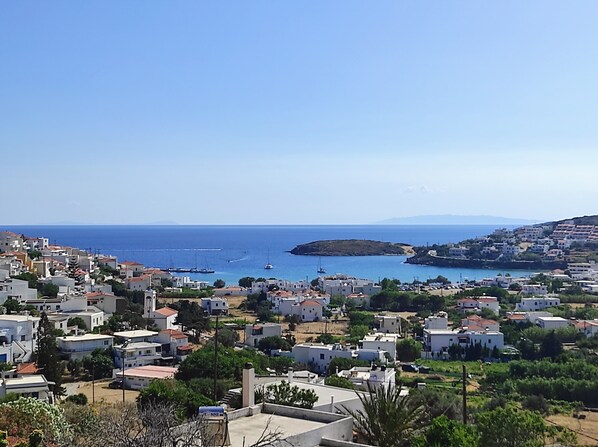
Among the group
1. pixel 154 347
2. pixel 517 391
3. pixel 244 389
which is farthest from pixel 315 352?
pixel 244 389

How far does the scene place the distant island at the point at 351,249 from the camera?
13162 cm

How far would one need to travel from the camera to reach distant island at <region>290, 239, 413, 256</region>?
131625 millimetres

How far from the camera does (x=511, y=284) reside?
64500 mm

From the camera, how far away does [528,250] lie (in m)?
107

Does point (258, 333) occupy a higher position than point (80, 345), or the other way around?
point (80, 345)

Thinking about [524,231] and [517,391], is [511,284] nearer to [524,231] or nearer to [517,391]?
[517,391]

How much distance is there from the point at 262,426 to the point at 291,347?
23.7 meters

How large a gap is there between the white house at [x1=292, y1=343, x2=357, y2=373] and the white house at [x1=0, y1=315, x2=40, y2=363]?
11.7 metres

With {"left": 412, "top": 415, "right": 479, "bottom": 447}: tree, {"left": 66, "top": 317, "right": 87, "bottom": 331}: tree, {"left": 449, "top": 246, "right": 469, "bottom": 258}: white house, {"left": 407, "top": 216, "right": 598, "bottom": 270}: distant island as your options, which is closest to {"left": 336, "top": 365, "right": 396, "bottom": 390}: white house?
{"left": 412, "top": 415, "right": 479, "bottom": 447}: tree

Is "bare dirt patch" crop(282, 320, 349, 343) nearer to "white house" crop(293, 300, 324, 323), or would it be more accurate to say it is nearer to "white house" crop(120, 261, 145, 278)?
"white house" crop(293, 300, 324, 323)

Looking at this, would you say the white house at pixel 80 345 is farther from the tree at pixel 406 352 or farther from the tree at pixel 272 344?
the tree at pixel 406 352

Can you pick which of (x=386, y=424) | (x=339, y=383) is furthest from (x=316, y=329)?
(x=386, y=424)

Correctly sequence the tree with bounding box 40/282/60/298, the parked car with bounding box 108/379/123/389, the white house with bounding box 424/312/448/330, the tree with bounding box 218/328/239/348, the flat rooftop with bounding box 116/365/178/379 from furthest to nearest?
the tree with bounding box 40/282/60/298 < the white house with bounding box 424/312/448/330 < the tree with bounding box 218/328/239/348 < the parked car with bounding box 108/379/123/389 < the flat rooftop with bounding box 116/365/178/379

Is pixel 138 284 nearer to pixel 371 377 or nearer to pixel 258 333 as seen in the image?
pixel 258 333
